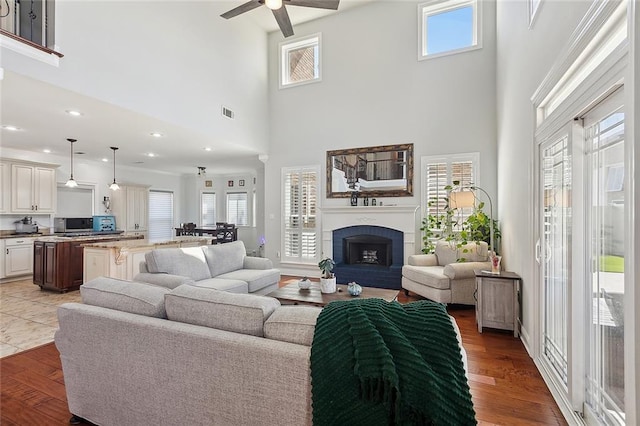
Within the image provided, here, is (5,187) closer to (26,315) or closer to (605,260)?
(26,315)

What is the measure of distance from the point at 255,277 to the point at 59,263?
3.57m

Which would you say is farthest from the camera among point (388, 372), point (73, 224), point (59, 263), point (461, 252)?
point (73, 224)

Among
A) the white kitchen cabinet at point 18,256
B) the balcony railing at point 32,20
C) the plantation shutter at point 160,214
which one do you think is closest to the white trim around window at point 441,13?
the balcony railing at point 32,20

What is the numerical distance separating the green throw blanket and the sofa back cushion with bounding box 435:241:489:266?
11.5ft

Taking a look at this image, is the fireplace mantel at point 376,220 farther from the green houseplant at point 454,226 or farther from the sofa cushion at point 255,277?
the sofa cushion at point 255,277

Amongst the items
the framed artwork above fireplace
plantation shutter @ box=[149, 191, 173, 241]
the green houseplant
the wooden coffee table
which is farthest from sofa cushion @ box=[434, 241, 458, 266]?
plantation shutter @ box=[149, 191, 173, 241]

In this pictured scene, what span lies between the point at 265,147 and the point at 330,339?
19.1 ft

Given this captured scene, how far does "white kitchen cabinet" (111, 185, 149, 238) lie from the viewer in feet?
26.5

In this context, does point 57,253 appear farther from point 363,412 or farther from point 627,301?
point 627,301

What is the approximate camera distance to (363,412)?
106 cm

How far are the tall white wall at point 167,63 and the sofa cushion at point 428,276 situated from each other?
3801 mm

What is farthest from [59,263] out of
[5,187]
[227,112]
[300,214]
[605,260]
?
[605,260]

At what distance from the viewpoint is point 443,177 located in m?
5.29

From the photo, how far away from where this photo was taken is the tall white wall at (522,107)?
2.13m
